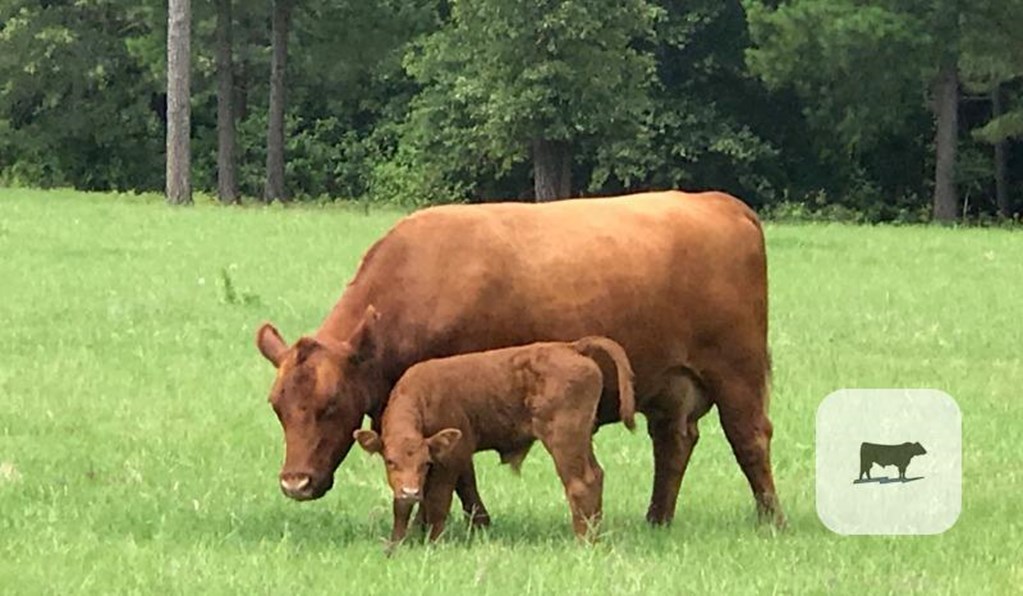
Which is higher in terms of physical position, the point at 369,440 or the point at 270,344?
the point at 270,344

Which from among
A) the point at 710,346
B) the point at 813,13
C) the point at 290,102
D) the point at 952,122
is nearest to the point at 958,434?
the point at 710,346

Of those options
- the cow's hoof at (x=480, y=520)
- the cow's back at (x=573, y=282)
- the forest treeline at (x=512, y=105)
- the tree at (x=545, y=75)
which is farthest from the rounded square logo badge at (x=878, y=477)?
the tree at (x=545, y=75)

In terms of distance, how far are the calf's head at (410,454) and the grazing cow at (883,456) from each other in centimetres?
194

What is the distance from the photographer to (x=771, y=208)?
46.9 metres

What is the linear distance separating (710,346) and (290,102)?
1809 inches

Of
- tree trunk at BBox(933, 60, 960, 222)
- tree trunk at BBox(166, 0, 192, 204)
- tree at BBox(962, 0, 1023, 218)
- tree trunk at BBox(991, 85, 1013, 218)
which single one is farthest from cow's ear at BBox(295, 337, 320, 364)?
tree trunk at BBox(991, 85, 1013, 218)

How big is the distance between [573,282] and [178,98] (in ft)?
96.1

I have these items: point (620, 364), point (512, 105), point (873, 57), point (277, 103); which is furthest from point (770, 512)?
point (277, 103)

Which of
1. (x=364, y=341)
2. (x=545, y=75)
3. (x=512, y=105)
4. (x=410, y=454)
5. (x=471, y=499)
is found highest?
(x=545, y=75)

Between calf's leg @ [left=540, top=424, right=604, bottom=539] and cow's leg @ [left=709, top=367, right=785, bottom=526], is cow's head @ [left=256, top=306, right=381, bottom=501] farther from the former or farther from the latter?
cow's leg @ [left=709, top=367, right=785, bottom=526]

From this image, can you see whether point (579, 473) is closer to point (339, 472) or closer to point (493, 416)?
point (493, 416)

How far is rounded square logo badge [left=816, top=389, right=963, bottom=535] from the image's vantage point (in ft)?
25.5

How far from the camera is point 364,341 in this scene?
730cm

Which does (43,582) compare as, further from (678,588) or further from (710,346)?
(710,346)
